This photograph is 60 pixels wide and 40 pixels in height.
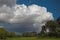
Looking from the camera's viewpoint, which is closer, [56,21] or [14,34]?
[14,34]

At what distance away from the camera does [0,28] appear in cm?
4919

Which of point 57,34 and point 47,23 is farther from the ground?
point 47,23

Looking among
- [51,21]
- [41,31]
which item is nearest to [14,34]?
[41,31]

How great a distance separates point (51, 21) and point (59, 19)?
124 inches

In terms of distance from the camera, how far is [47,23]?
55906 mm

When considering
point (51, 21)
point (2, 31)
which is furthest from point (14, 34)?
point (51, 21)

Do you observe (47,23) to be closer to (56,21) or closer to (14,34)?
(56,21)

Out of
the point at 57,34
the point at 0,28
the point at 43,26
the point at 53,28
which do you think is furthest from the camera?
the point at 43,26

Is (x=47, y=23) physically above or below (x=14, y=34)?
above

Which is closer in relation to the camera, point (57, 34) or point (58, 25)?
point (57, 34)

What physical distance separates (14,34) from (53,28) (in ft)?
43.9

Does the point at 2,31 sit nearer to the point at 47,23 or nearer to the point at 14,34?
the point at 14,34

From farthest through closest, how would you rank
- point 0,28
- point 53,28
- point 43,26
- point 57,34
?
1. point 43,26
2. point 53,28
3. point 0,28
4. point 57,34

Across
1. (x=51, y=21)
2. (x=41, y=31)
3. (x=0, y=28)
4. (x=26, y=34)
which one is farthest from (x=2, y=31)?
(x=51, y=21)
